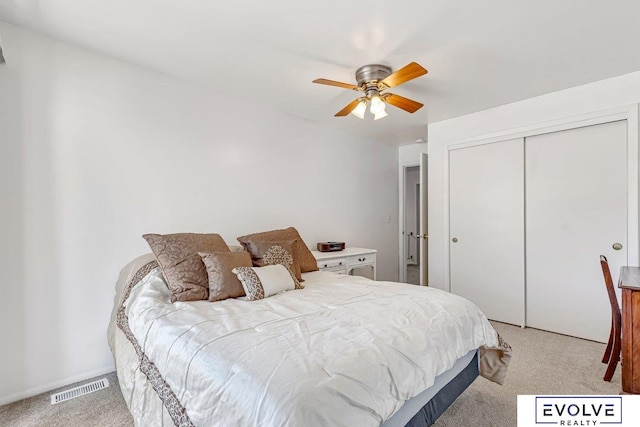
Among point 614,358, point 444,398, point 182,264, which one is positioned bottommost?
point 614,358

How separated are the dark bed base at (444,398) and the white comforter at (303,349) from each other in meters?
0.18

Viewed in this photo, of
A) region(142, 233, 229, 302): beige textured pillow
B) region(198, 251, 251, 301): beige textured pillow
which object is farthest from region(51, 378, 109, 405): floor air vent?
region(198, 251, 251, 301): beige textured pillow

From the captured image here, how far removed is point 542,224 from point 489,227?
1.61 ft

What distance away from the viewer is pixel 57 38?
209 cm

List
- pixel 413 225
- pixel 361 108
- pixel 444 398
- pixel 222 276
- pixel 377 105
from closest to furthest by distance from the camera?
pixel 444 398
pixel 222 276
pixel 377 105
pixel 361 108
pixel 413 225

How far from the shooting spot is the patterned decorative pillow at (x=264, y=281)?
1.94 meters

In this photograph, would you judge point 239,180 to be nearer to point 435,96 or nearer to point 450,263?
point 435,96

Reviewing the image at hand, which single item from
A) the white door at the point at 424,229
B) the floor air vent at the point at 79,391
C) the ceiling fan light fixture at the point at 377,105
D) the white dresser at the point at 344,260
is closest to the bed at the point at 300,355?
the floor air vent at the point at 79,391

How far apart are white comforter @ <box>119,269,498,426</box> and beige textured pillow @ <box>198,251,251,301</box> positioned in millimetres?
90

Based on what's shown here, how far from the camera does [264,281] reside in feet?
6.58

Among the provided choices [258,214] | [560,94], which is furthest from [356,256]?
[560,94]

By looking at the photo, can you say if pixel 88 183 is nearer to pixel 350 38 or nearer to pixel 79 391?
pixel 79 391

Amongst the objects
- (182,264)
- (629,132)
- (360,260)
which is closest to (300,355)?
(182,264)

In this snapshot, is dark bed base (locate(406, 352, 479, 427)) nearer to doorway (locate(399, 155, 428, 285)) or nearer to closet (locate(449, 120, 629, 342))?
closet (locate(449, 120, 629, 342))
